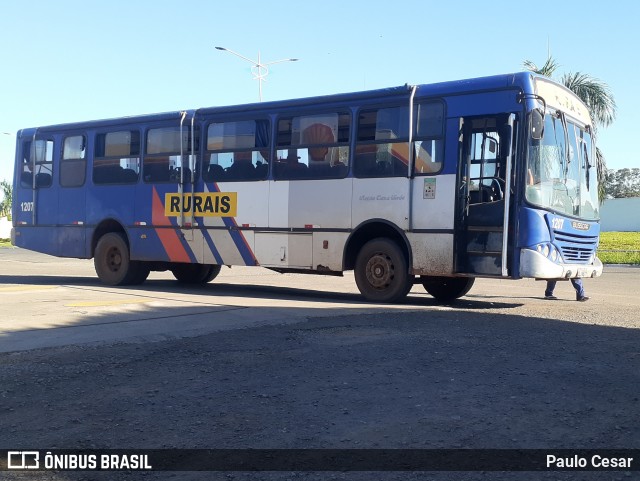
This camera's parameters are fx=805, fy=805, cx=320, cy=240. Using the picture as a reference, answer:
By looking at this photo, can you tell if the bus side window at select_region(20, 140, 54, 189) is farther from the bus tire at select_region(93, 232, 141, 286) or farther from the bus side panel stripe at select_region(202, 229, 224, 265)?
the bus side panel stripe at select_region(202, 229, 224, 265)

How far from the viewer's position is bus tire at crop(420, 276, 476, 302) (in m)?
13.8

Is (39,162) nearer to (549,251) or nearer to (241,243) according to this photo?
(241,243)

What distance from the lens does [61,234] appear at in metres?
17.2

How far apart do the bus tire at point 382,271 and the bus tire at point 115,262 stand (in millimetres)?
5345

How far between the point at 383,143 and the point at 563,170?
2833mm

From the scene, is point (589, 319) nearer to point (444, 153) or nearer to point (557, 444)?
point (444, 153)


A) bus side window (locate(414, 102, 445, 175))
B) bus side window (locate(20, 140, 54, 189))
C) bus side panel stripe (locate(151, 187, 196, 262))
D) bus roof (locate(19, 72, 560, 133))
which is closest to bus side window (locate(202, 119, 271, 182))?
bus roof (locate(19, 72, 560, 133))

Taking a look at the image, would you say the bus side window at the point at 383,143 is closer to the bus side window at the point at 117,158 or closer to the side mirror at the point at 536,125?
the side mirror at the point at 536,125

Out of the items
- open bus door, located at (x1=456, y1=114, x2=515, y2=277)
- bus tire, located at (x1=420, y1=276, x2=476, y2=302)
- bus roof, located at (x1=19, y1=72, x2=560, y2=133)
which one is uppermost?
bus roof, located at (x1=19, y1=72, x2=560, y2=133)

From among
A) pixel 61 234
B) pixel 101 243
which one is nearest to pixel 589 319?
pixel 101 243

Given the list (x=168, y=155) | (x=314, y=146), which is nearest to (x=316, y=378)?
(x=314, y=146)

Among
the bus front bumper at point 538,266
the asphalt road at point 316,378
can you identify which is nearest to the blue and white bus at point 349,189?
the bus front bumper at point 538,266

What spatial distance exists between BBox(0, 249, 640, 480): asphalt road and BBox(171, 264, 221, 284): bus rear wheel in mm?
4771

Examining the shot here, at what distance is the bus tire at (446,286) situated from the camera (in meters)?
13.8
